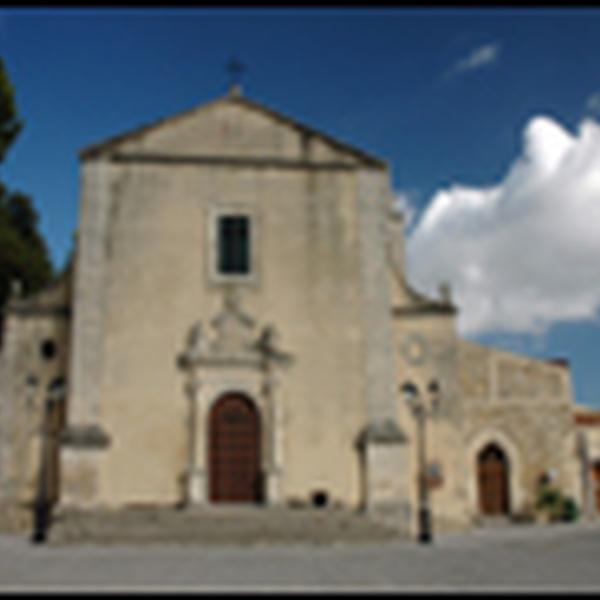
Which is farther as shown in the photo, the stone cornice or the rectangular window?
the stone cornice

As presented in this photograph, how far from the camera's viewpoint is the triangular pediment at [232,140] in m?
19.5

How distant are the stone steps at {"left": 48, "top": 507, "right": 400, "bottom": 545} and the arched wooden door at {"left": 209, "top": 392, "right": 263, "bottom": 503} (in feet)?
2.96

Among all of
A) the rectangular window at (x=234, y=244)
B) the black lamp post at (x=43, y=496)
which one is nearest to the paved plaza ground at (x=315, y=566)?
the black lamp post at (x=43, y=496)

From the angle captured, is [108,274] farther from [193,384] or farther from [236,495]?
[236,495]

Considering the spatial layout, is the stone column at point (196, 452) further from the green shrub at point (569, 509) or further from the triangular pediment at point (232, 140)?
the green shrub at point (569, 509)

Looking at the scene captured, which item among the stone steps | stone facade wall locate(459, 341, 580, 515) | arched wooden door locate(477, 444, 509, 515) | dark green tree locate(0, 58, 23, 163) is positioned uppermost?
dark green tree locate(0, 58, 23, 163)

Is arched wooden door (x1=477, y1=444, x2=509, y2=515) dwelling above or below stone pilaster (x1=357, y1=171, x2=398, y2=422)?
below

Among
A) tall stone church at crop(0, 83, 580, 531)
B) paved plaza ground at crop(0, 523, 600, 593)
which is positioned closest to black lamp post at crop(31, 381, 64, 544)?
tall stone church at crop(0, 83, 580, 531)

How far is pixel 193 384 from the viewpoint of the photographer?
58.0 ft

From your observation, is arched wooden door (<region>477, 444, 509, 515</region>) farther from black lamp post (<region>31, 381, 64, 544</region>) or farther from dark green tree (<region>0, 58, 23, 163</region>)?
dark green tree (<region>0, 58, 23, 163</region>)

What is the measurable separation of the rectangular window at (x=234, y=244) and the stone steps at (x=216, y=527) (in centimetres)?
604

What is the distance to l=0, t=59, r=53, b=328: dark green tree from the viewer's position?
24.0 m

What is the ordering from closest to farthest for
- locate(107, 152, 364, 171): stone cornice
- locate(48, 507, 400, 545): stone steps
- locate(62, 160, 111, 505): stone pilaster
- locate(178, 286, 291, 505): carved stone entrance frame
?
locate(48, 507, 400, 545): stone steps, locate(62, 160, 111, 505): stone pilaster, locate(178, 286, 291, 505): carved stone entrance frame, locate(107, 152, 364, 171): stone cornice

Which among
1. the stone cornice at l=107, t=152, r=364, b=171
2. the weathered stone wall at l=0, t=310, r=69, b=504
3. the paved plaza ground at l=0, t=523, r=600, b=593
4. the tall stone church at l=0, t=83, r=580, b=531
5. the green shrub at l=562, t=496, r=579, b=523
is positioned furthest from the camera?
the green shrub at l=562, t=496, r=579, b=523
